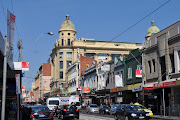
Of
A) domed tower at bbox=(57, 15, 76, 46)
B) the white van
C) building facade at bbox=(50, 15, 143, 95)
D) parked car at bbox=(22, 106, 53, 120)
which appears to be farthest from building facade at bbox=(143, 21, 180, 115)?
domed tower at bbox=(57, 15, 76, 46)

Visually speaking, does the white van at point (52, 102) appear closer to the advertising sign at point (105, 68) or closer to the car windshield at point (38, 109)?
the advertising sign at point (105, 68)

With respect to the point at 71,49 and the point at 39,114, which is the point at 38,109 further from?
the point at 71,49

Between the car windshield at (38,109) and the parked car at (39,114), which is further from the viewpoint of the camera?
the car windshield at (38,109)

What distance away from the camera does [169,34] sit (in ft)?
115

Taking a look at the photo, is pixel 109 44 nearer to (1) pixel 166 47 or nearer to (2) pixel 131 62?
(2) pixel 131 62

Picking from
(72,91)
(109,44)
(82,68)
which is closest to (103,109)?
(82,68)

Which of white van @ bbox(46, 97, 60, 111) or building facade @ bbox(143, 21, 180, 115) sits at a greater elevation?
building facade @ bbox(143, 21, 180, 115)

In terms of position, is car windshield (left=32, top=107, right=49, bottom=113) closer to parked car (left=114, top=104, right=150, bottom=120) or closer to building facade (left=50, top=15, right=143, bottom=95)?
parked car (left=114, top=104, right=150, bottom=120)

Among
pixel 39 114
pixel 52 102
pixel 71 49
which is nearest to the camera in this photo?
pixel 39 114

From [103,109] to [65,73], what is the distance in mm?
56231

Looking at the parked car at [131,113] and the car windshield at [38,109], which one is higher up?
the car windshield at [38,109]

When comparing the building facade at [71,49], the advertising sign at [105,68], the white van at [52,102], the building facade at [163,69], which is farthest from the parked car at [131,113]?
the building facade at [71,49]

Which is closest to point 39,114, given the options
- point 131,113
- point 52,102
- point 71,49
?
point 131,113

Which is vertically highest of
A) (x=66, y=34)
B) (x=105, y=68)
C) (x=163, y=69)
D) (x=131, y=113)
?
(x=66, y=34)
